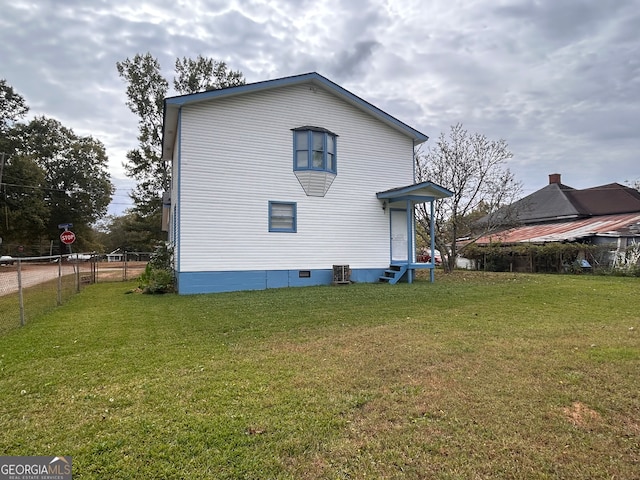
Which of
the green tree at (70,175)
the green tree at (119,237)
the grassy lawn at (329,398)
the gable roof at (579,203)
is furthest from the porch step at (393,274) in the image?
the green tree at (70,175)

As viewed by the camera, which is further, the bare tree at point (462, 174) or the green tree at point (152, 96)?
the green tree at point (152, 96)

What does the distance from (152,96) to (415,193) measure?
21516mm

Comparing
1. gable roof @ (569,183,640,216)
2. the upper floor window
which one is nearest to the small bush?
the upper floor window

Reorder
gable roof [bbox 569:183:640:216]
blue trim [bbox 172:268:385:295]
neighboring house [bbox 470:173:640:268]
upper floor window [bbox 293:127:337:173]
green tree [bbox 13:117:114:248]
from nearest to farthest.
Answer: blue trim [bbox 172:268:385:295]
upper floor window [bbox 293:127:337:173]
neighboring house [bbox 470:173:640:268]
gable roof [bbox 569:183:640:216]
green tree [bbox 13:117:114:248]

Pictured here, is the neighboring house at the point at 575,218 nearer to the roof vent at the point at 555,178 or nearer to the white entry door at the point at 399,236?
the roof vent at the point at 555,178

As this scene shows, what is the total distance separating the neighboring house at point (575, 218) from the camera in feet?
60.7

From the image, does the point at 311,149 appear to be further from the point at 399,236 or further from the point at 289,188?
the point at 399,236

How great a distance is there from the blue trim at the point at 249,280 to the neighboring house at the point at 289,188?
3 cm

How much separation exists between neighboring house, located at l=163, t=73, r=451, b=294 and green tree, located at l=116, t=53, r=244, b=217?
13.9 metres

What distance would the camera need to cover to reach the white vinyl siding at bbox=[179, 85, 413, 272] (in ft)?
38.0

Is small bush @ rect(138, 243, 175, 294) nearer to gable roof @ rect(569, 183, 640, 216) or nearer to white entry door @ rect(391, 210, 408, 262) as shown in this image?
white entry door @ rect(391, 210, 408, 262)

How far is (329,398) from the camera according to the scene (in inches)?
131

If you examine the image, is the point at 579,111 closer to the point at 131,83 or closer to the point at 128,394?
the point at 128,394

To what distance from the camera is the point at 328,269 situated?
1316 centimetres
